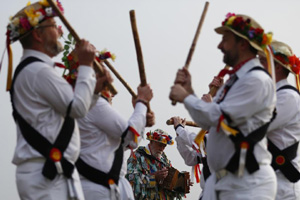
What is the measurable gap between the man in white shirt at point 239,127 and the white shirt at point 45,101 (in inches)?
29.4

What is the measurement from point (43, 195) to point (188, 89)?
136 centimetres

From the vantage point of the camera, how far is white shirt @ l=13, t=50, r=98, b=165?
4.85 metres

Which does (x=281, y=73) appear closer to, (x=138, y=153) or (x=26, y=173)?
(x=26, y=173)

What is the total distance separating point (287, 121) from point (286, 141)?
0.20 metres

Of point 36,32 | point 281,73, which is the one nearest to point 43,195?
point 36,32

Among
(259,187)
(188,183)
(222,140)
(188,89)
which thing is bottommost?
(188,183)

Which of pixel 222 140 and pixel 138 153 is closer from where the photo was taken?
pixel 222 140

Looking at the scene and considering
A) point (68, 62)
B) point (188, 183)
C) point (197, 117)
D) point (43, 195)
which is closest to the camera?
point (43, 195)

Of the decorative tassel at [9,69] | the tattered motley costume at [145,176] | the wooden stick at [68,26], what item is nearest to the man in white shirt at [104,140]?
the wooden stick at [68,26]

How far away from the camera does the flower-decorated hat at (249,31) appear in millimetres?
5352

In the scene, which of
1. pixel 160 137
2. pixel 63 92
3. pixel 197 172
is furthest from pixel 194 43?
pixel 160 137

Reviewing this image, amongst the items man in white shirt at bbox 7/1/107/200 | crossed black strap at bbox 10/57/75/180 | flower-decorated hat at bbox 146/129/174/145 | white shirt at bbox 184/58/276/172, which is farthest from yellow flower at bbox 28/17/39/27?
flower-decorated hat at bbox 146/129/174/145

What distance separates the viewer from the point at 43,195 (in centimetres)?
476

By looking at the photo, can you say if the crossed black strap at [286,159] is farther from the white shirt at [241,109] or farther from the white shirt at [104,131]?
the white shirt at [104,131]
